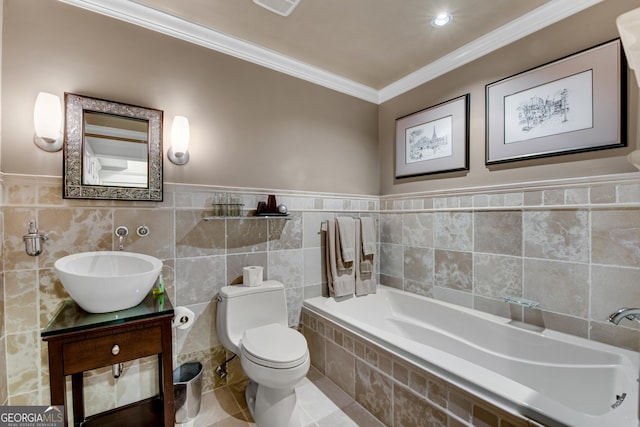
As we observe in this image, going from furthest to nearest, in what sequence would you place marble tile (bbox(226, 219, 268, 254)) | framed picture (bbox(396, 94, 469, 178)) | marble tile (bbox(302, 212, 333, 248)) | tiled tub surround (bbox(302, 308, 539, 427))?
marble tile (bbox(302, 212, 333, 248)), framed picture (bbox(396, 94, 469, 178)), marble tile (bbox(226, 219, 268, 254)), tiled tub surround (bbox(302, 308, 539, 427))

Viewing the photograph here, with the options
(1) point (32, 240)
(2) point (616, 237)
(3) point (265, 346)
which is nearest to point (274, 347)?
(3) point (265, 346)

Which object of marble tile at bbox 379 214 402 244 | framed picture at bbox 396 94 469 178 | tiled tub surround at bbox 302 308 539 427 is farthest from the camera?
marble tile at bbox 379 214 402 244

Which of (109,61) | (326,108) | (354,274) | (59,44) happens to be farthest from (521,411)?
(59,44)

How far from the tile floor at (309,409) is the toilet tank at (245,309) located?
15.4 inches

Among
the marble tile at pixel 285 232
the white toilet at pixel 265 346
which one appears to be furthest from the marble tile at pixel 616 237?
the marble tile at pixel 285 232

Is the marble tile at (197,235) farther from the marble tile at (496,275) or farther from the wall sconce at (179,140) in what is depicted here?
the marble tile at (496,275)

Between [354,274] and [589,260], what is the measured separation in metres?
1.58

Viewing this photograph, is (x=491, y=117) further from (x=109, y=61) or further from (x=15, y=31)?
(x=15, y=31)

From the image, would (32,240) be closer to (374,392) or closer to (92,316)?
(92,316)

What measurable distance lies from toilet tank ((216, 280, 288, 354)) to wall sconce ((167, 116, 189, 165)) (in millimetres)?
941

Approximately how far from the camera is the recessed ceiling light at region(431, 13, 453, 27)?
1814 millimetres

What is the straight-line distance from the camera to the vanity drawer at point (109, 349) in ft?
3.72

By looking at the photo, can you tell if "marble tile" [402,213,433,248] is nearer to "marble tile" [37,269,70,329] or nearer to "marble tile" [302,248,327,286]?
"marble tile" [302,248,327,286]

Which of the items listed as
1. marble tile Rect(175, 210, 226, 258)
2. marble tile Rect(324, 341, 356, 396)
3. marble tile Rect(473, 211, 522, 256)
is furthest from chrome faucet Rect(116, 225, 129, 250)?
marble tile Rect(473, 211, 522, 256)
